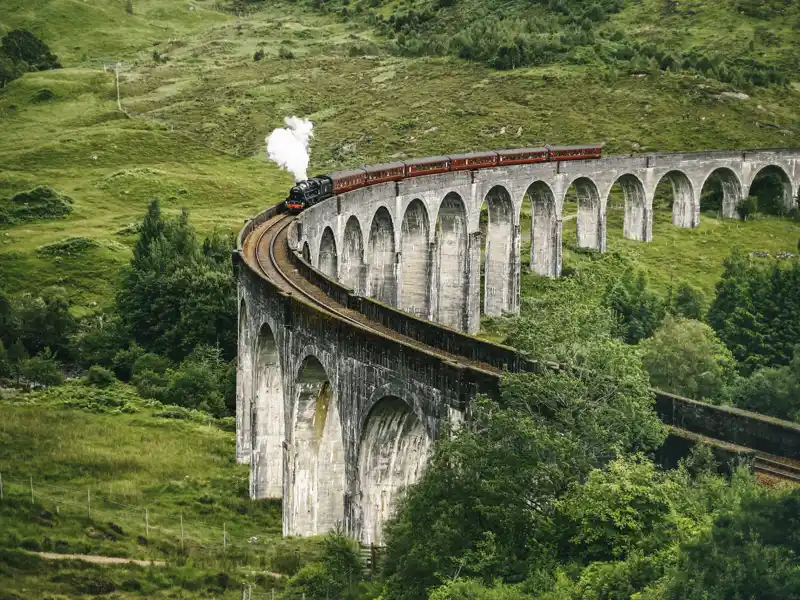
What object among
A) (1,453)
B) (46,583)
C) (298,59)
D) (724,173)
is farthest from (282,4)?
(46,583)

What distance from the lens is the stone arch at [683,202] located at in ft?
324

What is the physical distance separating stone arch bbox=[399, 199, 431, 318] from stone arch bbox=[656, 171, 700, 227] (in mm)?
34730

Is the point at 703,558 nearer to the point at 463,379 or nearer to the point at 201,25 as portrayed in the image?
the point at 463,379

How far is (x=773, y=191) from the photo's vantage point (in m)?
104

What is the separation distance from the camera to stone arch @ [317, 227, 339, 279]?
61.4 meters

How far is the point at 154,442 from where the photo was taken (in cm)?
5247

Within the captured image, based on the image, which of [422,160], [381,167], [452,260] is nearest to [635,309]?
[452,260]

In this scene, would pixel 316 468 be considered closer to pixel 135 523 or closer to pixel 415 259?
pixel 135 523

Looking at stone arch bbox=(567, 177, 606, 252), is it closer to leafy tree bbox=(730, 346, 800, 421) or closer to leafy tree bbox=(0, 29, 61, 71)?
leafy tree bbox=(730, 346, 800, 421)

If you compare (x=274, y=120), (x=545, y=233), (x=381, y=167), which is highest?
(x=274, y=120)

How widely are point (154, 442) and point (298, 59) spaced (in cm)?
9659

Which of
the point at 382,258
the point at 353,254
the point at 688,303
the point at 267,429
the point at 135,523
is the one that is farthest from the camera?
the point at 688,303

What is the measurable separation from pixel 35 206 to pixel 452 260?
36.2 metres

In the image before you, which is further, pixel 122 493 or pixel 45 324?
pixel 45 324
